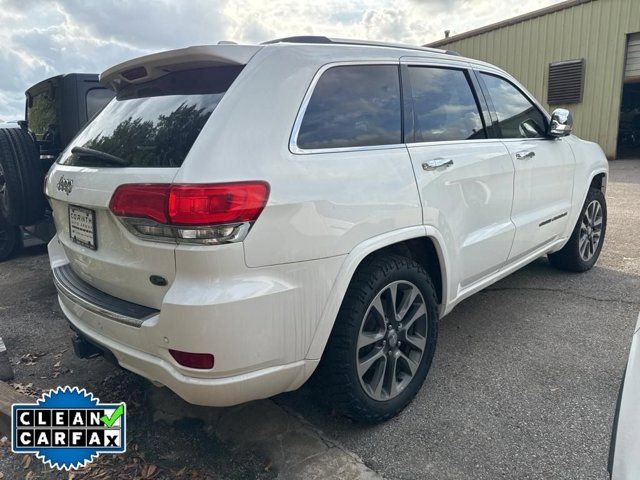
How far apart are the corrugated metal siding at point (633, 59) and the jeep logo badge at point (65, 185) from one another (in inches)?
562

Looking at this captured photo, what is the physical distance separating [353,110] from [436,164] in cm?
57

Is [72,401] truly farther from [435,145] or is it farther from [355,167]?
[435,145]

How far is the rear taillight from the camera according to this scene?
5.86 ft

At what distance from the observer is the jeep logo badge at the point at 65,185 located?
2299 millimetres

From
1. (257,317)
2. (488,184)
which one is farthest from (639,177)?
(257,317)

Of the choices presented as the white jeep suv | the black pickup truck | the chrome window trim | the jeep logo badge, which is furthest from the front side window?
the black pickup truck

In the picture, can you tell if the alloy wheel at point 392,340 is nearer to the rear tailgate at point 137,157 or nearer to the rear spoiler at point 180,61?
the rear tailgate at point 137,157

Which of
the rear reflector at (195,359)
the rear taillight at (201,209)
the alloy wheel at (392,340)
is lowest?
the alloy wheel at (392,340)

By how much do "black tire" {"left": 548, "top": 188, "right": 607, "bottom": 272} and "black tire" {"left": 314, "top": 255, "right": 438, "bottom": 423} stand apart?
8.41 ft

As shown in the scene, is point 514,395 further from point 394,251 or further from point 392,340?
point 394,251

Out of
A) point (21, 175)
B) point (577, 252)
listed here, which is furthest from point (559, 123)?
point (21, 175)

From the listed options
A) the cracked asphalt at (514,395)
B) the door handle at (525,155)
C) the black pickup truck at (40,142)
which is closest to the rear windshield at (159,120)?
the cracked asphalt at (514,395)

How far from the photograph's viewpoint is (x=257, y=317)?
1.88 metres

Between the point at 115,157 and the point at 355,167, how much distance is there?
1059 millimetres
